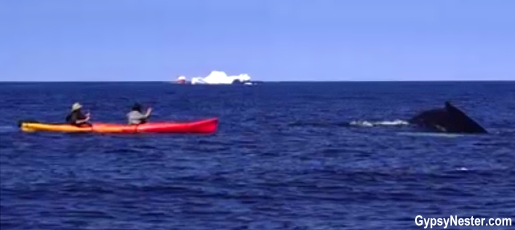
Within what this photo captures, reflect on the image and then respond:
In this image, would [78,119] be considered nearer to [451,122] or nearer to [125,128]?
[125,128]

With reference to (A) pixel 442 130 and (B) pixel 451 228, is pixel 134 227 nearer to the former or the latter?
(B) pixel 451 228

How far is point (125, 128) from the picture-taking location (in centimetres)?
5081

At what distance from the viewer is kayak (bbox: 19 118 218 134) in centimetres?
5041

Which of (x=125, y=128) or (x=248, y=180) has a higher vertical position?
(x=125, y=128)

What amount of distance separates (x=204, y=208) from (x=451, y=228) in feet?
18.1

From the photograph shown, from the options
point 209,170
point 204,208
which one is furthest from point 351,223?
point 209,170

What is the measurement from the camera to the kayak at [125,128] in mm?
50406

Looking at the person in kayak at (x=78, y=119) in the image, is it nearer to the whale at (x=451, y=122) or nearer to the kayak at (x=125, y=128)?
the kayak at (x=125, y=128)

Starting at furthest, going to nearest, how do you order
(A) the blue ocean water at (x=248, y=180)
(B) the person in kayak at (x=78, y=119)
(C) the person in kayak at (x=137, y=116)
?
(C) the person in kayak at (x=137, y=116) → (B) the person in kayak at (x=78, y=119) → (A) the blue ocean water at (x=248, y=180)

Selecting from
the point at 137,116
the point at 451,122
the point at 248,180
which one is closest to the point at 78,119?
the point at 137,116

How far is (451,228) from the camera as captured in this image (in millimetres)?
23078

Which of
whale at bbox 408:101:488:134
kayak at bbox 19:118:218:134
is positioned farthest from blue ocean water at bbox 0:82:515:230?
whale at bbox 408:101:488:134

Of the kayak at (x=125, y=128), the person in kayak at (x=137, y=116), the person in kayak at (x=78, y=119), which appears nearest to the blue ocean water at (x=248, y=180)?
the kayak at (x=125, y=128)

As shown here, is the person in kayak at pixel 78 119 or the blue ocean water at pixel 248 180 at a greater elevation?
the person in kayak at pixel 78 119
